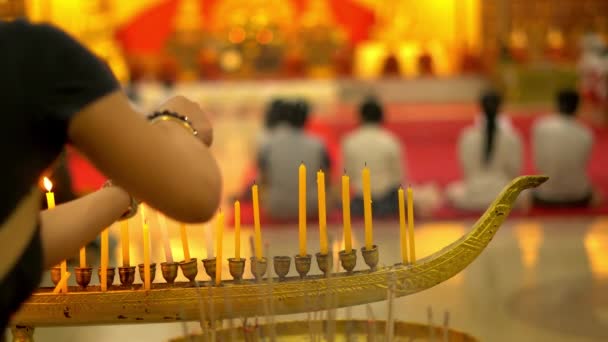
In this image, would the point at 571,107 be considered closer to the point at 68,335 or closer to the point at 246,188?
the point at 246,188

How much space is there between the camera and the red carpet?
26.8 feet

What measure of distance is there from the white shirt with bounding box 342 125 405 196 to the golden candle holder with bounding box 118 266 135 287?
5.57m

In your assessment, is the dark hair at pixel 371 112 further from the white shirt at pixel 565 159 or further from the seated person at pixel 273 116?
the white shirt at pixel 565 159

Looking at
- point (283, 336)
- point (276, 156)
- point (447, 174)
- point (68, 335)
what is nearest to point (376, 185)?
point (276, 156)

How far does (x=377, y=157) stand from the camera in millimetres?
7852

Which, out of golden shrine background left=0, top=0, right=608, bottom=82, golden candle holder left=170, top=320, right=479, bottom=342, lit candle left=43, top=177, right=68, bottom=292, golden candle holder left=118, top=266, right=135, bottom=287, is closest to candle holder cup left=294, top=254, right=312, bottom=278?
golden candle holder left=170, top=320, right=479, bottom=342

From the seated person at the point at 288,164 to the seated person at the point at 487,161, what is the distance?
1070 millimetres

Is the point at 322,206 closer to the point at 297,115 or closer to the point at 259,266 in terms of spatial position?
the point at 259,266

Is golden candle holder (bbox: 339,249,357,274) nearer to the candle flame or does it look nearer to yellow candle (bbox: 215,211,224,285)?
yellow candle (bbox: 215,211,224,285)

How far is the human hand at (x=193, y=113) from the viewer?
5.38 ft

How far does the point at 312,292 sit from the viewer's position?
222 centimetres

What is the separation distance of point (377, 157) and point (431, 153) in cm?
384

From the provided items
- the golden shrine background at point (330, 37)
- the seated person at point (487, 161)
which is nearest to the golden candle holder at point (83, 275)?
the seated person at point (487, 161)

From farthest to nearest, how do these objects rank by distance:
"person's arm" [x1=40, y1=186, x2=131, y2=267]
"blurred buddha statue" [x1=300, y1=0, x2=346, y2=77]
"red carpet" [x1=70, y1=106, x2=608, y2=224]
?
"blurred buddha statue" [x1=300, y1=0, x2=346, y2=77] → "red carpet" [x1=70, y1=106, x2=608, y2=224] → "person's arm" [x1=40, y1=186, x2=131, y2=267]
